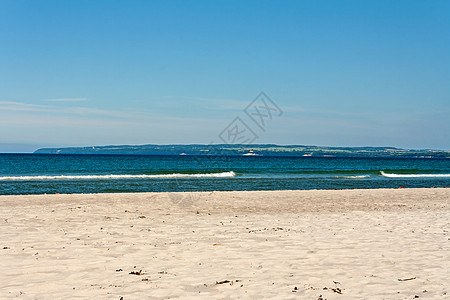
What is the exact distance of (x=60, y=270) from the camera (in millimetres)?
6695

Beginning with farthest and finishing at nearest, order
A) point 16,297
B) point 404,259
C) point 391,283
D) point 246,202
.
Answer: point 246,202
point 404,259
point 391,283
point 16,297

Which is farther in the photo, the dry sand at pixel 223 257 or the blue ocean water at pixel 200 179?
the blue ocean water at pixel 200 179

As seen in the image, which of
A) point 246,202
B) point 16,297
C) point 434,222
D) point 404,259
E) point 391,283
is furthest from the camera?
point 246,202

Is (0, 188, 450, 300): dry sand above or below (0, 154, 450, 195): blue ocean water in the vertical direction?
above

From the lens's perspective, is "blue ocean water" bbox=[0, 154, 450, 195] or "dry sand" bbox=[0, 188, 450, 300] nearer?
"dry sand" bbox=[0, 188, 450, 300]

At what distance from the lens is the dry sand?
5762 mm

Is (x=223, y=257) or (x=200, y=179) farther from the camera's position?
(x=200, y=179)

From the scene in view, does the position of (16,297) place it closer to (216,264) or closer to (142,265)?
(142,265)

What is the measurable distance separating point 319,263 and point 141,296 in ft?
9.75

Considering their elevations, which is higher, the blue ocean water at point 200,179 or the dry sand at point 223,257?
the dry sand at point 223,257

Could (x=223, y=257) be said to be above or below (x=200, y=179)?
above

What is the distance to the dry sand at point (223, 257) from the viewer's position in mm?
5762

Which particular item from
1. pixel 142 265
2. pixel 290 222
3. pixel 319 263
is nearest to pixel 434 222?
pixel 290 222

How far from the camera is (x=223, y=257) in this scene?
7.59 m
